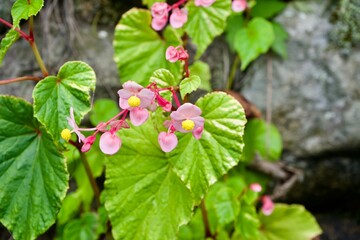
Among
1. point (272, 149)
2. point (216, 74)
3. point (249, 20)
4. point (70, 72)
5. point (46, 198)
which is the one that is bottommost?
point (272, 149)

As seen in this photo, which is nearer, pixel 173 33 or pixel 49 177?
pixel 49 177

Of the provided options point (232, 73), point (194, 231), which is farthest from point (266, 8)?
point (194, 231)

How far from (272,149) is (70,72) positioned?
2.94 ft

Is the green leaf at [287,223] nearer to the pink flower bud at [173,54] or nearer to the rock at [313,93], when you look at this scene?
the rock at [313,93]

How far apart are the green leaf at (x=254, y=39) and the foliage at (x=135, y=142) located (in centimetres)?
31

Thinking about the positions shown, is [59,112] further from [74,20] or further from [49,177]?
[74,20]

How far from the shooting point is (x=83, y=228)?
1.35 meters

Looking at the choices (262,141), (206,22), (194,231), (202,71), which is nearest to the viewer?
(206,22)

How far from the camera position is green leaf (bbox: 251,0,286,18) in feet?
5.76

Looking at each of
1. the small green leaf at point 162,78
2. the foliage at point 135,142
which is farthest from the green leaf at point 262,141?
the small green leaf at point 162,78

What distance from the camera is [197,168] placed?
96 cm

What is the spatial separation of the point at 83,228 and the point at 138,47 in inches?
20.8

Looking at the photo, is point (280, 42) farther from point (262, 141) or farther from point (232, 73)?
point (262, 141)

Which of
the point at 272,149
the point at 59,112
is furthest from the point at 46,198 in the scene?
the point at 272,149
